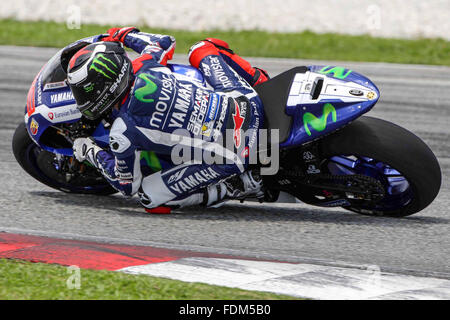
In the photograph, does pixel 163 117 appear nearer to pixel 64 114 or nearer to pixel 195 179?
pixel 195 179

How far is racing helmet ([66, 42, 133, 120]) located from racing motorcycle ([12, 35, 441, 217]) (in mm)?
265

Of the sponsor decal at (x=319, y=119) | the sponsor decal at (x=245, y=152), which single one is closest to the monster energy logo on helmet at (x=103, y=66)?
the sponsor decal at (x=245, y=152)

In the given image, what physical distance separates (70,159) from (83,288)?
194 cm

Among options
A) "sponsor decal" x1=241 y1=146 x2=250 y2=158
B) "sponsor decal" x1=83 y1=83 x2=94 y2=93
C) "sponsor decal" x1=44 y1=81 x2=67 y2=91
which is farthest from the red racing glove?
"sponsor decal" x1=241 y1=146 x2=250 y2=158

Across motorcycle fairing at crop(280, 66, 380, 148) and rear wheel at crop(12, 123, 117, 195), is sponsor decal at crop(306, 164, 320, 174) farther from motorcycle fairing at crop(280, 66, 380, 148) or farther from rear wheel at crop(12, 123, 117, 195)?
rear wheel at crop(12, 123, 117, 195)

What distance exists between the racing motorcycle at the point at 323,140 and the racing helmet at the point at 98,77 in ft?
0.87

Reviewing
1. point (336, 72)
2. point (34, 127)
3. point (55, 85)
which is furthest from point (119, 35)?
point (336, 72)

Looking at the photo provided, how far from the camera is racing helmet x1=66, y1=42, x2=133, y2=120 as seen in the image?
5.18 m

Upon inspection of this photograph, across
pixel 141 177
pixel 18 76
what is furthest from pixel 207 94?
pixel 18 76

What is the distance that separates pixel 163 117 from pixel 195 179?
507 millimetres

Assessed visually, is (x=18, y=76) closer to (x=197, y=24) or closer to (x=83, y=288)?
(x=197, y=24)

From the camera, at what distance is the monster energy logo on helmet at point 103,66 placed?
17.0ft

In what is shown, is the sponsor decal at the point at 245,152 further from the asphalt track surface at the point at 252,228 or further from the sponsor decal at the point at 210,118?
the asphalt track surface at the point at 252,228

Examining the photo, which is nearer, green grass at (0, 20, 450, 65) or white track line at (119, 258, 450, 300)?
white track line at (119, 258, 450, 300)
